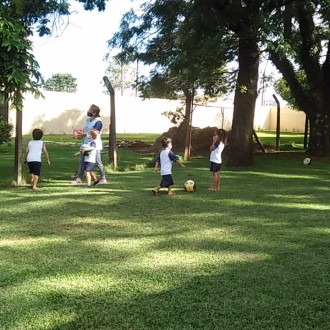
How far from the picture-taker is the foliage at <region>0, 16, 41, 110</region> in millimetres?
7320

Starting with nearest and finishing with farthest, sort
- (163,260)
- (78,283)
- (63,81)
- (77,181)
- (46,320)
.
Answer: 1. (46,320)
2. (78,283)
3. (163,260)
4. (77,181)
5. (63,81)

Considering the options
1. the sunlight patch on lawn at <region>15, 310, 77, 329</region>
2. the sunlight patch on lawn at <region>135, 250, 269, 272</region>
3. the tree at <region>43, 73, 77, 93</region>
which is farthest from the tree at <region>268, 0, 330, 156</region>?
the tree at <region>43, 73, 77, 93</region>

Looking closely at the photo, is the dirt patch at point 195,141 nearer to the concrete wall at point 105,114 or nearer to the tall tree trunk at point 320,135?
the tall tree trunk at point 320,135

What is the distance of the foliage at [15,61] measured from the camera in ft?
24.0

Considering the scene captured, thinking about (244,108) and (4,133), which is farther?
(244,108)

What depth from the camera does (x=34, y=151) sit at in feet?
29.2

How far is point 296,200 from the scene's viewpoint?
25.3ft

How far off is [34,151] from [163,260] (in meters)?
5.33

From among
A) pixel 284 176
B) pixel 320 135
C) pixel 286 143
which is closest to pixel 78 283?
pixel 284 176

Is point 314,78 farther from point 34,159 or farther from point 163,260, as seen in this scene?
point 163,260

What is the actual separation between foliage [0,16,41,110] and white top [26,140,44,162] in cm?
120

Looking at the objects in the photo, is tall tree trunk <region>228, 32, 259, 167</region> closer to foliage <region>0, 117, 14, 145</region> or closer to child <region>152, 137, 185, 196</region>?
child <region>152, 137, 185, 196</region>

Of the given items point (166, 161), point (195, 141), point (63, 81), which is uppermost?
point (63, 81)

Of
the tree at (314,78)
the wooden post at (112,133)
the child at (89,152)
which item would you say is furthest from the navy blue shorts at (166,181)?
the tree at (314,78)
